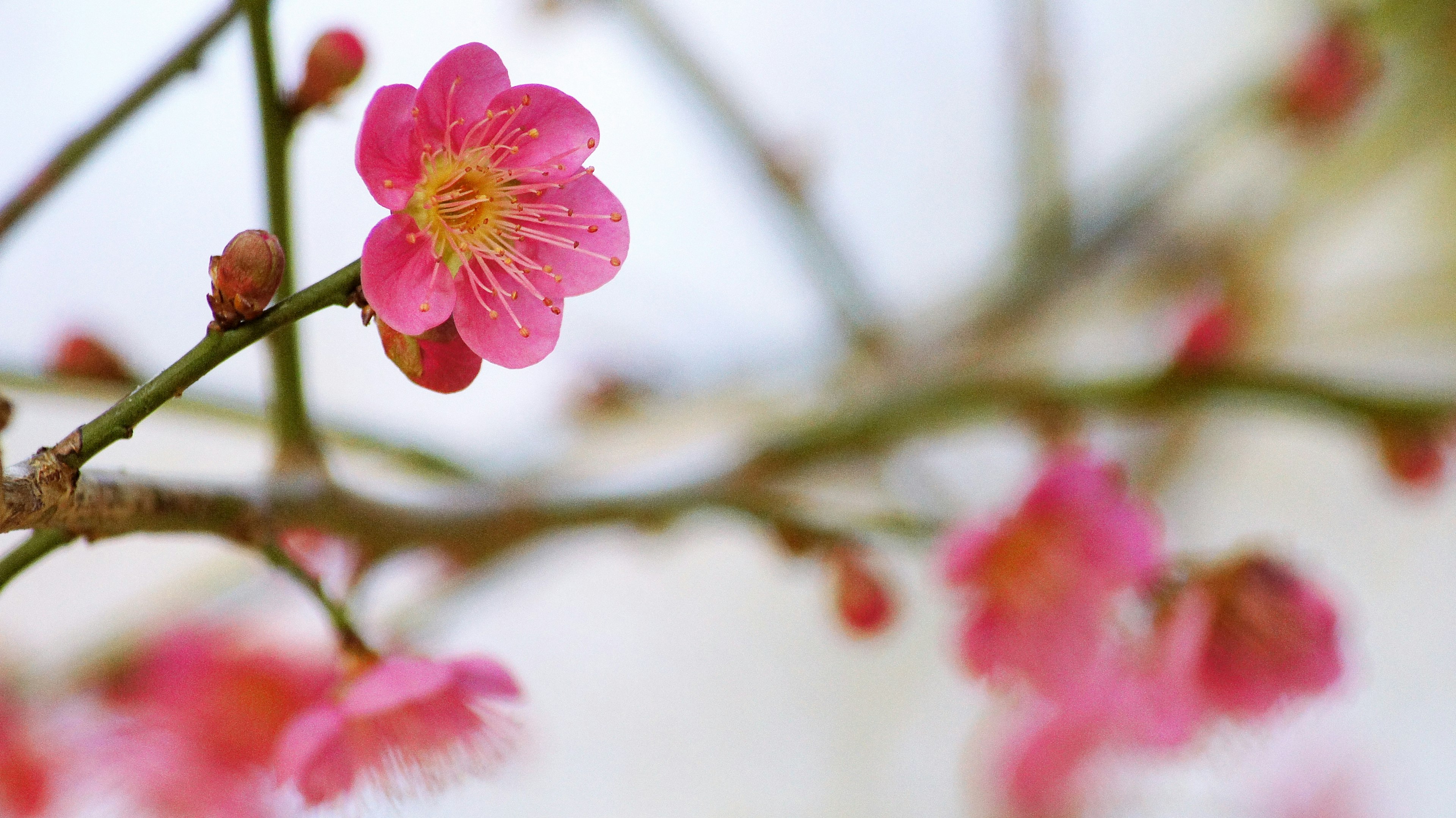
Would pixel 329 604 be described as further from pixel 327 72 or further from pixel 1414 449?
pixel 1414 449

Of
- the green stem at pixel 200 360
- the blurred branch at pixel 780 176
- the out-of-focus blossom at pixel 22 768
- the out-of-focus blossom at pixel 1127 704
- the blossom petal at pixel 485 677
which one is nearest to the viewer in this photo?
the green stem at pixel 200 360

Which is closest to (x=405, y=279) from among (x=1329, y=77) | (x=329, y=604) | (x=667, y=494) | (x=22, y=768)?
(x=329, y=604)

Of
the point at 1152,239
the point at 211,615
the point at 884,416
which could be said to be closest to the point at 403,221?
the point at 884,416

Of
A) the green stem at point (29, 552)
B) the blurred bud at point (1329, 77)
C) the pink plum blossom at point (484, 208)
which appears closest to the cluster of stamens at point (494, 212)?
the pink plum blossom at point (484, 208)

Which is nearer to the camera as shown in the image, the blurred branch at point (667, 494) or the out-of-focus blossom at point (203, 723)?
the blurred branch at point (667, 494)

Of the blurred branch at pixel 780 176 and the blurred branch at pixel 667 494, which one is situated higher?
the blurred branch at pixel 780 176

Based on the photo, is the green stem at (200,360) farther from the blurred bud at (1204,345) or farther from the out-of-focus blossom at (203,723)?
the blurred bud at (1204,345)

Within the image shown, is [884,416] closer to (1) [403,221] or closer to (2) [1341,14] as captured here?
(1) [403,221]
